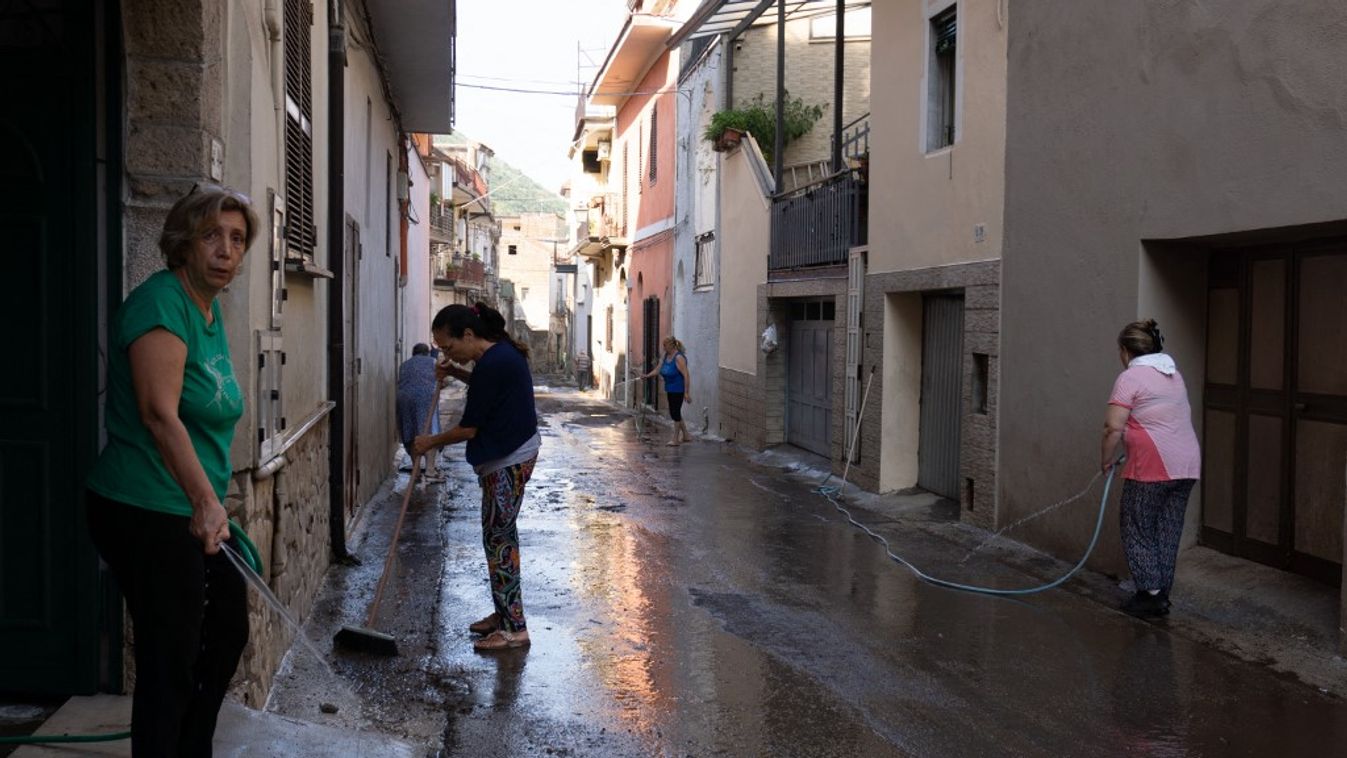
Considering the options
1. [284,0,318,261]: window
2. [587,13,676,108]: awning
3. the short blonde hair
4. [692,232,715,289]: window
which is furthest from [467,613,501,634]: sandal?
[587,13,676,108]: awning

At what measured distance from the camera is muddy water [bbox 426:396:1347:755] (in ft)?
17.1

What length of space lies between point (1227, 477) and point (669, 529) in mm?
4508

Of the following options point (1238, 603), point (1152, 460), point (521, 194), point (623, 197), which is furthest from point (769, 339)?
point (521, 194)

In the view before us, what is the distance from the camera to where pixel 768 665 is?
6312 mm

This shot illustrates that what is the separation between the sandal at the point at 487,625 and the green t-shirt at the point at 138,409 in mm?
3501

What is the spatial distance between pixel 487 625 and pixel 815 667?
1.83m

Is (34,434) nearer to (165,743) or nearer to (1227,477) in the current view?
(165,743)

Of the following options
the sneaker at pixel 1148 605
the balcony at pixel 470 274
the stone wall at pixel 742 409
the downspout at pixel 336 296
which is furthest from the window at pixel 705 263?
the balcony at pixel 470 274

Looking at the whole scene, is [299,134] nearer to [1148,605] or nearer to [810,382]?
[1148,605]

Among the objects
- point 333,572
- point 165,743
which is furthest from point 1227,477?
point 165,743

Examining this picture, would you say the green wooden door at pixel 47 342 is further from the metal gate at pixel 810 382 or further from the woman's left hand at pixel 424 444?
the metal gate at pixel 810 382

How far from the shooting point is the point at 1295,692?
5969 millimetres

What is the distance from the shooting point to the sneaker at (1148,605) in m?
7.48

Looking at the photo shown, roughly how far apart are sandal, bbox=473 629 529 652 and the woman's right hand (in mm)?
3347
